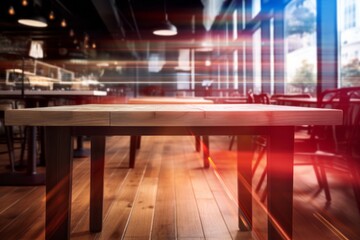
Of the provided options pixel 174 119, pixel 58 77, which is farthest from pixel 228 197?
pixel 58 77

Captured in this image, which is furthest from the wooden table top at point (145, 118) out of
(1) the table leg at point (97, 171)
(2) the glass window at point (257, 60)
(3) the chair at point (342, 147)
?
(2) the glass window at point (257, 60)

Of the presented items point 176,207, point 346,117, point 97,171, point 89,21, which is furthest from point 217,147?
point 89,21

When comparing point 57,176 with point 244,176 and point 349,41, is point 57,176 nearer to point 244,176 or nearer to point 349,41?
point 244,176

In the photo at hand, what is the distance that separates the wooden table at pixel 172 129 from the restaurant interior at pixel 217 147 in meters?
0.01

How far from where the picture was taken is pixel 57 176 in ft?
2.75

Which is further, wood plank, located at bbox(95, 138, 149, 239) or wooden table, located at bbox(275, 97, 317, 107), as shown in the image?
wooden table, located at bbox(275, 97, 317, 107)

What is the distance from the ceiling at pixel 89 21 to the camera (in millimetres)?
8062

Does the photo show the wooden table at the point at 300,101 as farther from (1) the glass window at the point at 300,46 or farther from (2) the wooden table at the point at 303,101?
(1) the glass window at the point at 300,46

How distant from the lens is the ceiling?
26.5 ft

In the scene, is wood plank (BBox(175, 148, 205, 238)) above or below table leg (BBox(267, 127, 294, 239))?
below

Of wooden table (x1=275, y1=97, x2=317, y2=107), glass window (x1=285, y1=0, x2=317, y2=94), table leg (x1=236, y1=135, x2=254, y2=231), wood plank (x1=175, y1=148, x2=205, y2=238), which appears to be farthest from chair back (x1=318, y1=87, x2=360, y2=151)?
glass window (x1=285, y1=0, x2=317, y2=94)

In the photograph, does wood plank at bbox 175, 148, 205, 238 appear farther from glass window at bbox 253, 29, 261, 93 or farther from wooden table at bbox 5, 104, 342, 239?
glass window at bbox 253, 29, 261, 93

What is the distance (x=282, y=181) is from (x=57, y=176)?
59 centimetres

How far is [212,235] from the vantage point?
169 centimetres
